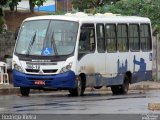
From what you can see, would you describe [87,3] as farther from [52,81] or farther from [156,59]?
[52,81]

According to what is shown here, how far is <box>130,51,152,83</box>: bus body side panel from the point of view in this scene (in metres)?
30.2

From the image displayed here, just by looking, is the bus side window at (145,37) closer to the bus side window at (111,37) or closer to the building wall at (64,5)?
the bus side window at (111,37)

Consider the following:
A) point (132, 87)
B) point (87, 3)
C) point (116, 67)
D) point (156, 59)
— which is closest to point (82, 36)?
point (116, 67)

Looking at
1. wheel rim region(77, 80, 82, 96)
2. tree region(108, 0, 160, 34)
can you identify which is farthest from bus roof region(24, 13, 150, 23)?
tree region(108, 0, 160, 34)

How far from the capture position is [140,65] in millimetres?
30781

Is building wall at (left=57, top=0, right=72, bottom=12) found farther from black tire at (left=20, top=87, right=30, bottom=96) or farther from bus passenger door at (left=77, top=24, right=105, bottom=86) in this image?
black tire at (left=20, top=87, right=30, bottom=96)

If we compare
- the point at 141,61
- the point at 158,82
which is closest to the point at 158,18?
the point at 158,82

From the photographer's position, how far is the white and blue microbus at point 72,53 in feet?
83.1

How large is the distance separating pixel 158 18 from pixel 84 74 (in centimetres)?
1421

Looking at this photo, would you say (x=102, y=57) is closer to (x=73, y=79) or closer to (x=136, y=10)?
(x=73, y=79)

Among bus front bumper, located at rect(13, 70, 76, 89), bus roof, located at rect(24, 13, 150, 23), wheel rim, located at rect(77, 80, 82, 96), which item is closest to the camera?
bus front bumper, located at rect(13, 70, 76, 89)

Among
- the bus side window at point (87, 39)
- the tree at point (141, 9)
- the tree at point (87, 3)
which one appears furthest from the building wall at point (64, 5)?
the bus side window at point (87, 39)

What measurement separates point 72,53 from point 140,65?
19.5 feet

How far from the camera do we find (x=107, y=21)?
93.6 feet
